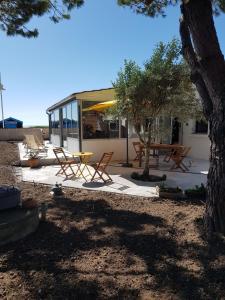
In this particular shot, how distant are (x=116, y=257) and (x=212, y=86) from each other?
8.84ft

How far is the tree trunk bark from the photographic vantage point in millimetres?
3992

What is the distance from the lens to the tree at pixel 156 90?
7574mm

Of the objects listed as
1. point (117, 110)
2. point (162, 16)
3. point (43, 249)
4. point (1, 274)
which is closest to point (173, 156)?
point (117, 110)

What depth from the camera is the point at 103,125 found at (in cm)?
1270

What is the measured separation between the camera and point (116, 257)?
3727 mm

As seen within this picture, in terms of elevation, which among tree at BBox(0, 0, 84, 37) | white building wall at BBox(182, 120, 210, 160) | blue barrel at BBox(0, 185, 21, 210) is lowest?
blue barrel at BBox(0, 185, 21, 210)

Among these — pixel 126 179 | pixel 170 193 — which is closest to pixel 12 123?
pixel 126 179

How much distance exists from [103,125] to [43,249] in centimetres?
912

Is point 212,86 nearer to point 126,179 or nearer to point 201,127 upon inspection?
point 126,179

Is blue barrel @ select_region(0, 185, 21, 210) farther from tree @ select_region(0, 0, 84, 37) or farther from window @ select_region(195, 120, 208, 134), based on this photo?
window @ select_region(195, 120, 208, 134)

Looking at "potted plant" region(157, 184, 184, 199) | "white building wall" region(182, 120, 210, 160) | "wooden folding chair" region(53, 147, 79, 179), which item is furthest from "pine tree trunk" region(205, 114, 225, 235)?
"white building wall" region(182, 120, 210, 160)

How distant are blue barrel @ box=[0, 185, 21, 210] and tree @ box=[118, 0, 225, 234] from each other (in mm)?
3123

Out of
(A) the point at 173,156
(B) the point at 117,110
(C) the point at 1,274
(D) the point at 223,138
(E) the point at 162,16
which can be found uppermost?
(E) the point at 162,16

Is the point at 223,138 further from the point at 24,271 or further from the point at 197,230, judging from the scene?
the point at 24,271
